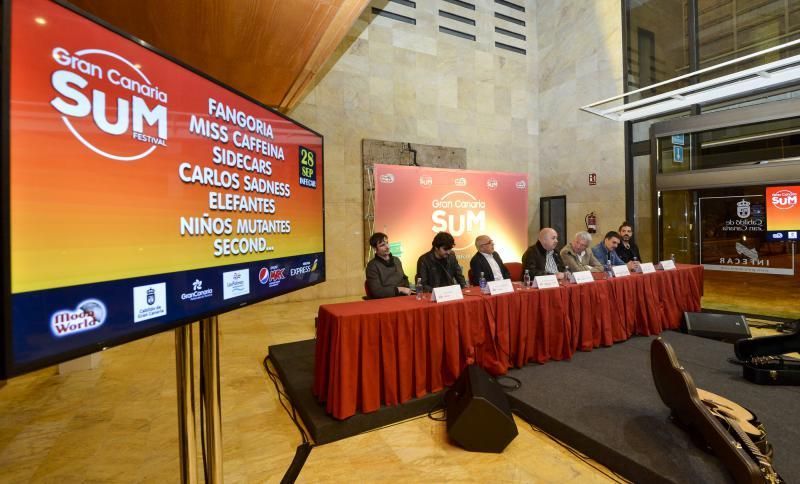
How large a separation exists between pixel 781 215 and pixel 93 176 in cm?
692

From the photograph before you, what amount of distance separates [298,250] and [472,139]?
7.06 meters

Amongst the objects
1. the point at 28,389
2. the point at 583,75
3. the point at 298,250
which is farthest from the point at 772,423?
the point at 583,75

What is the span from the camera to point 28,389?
122 inches

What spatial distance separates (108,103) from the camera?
85cm

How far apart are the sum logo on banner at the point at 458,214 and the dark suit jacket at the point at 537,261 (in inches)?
107

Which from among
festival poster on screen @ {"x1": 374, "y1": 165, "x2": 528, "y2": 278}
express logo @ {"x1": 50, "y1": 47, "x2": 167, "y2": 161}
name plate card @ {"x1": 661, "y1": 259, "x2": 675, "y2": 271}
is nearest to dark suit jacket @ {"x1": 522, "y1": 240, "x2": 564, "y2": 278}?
name plate card @ {"x1": 661, "y1": 259, "x2": 675, "y2": 271}

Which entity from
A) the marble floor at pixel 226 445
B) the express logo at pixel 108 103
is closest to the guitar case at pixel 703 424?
the marble floor at pixel 226 445

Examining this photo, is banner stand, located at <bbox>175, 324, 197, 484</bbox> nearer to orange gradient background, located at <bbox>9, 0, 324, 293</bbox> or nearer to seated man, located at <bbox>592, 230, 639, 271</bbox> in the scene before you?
orange gradient background, located at <bbox>9, 0, 324, 293</bbox>

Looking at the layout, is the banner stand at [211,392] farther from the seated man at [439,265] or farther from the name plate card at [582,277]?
the name plate card at [582,277]

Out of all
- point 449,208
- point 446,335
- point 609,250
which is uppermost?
point 449,208

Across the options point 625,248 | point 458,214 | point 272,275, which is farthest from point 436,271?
point 458,214

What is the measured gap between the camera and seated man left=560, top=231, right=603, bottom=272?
4297 mm

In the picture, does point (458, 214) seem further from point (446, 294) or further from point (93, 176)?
point (93, 176)

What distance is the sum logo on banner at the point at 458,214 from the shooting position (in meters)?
6.75
